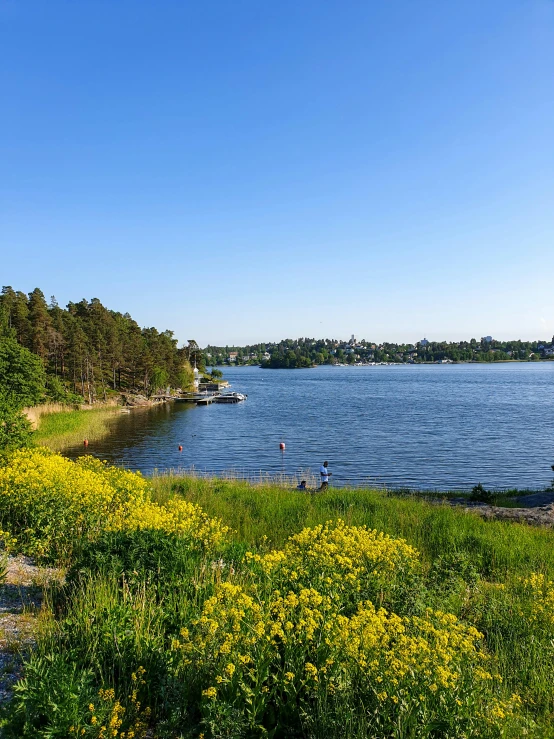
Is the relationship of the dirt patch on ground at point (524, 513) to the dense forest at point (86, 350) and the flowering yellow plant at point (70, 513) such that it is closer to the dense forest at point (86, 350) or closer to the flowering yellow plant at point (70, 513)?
the flowering yellow plant at point (70, 513)

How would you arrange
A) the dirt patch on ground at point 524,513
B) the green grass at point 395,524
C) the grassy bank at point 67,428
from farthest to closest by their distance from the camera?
the grassy bank at point 67,428 → the dirt patch on ground at point 524,513 → the green grass at point 395,524

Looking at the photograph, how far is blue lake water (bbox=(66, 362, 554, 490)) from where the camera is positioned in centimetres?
3425

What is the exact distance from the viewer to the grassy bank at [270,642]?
432cm

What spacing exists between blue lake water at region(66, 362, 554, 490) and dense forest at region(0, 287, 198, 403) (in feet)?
31.9

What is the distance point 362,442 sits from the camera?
46469 millimetres

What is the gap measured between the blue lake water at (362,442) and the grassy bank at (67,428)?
1.61m

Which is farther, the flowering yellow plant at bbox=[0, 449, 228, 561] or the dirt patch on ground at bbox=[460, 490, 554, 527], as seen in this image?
the dirt patch on ground at bbox=[460, 490, 554, 527]

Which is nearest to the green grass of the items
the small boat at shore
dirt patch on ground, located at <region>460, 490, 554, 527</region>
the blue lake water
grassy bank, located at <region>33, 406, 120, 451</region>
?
dirt patch on ground, located at <region>460, 490, 554, 527</region>

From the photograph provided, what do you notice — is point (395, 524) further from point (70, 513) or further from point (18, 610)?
point (18, 610)

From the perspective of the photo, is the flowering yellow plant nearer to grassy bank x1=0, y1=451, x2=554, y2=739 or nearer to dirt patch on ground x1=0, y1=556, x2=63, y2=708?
grassy bank x1=0, y1=451, x2=554, y2=739

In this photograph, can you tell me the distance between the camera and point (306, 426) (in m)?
58.7

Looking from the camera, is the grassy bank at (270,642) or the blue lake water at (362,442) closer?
the grassy bank at (270,642)

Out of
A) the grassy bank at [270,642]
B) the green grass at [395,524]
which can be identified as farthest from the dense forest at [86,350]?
the grassy bank at [270,642]

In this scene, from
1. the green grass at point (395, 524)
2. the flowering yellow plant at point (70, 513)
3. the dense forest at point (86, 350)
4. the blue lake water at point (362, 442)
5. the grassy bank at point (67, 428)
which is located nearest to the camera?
the flowering yellow plant at point (70, 513)
